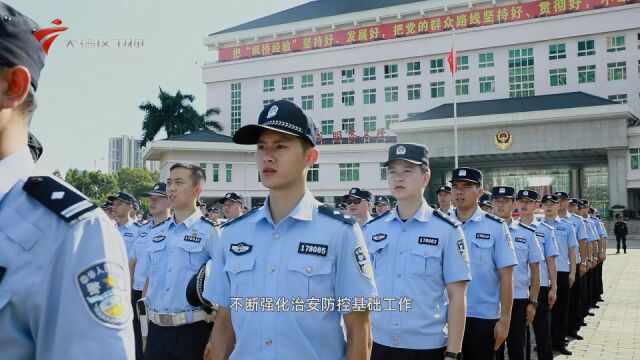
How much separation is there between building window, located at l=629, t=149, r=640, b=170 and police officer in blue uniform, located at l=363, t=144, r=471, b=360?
117 feet

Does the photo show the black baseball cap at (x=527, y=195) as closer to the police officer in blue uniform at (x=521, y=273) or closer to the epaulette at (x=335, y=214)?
the police officer in blue uniform at (x=521, y=273)

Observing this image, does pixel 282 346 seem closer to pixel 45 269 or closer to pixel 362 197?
pixel 45 269

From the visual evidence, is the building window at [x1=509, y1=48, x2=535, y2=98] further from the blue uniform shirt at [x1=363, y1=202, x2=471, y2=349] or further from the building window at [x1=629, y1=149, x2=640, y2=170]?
the blue uniform shirt at [x1=363, y1=202, x2=471, y2=349]

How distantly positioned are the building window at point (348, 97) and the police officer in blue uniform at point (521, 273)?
41230 mm

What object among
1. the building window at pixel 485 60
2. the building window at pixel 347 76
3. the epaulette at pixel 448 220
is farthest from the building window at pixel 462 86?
the epaulette at pixel 448 220

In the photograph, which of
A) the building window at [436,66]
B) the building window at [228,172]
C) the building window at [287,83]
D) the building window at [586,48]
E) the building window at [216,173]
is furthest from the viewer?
the building window at [287,83]

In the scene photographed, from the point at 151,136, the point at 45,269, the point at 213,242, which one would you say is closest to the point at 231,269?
the point at 45,269

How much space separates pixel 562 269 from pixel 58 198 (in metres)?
8.53

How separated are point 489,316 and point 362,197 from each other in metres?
4.29

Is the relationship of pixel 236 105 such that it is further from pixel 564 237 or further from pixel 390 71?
pixel 564 237

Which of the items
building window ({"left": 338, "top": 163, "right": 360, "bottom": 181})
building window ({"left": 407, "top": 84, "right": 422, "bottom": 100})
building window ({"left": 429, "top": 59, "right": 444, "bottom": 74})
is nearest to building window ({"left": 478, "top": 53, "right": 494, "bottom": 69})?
building window ({"left": 429, "top": 59, "right": 444, "bottom": 74})

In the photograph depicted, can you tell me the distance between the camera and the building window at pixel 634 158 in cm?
3425

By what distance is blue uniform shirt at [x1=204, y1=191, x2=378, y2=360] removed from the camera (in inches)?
95.0

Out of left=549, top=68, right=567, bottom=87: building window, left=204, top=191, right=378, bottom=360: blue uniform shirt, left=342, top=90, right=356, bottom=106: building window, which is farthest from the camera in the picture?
left=342, top=90, right=356, bottom=106: building window
